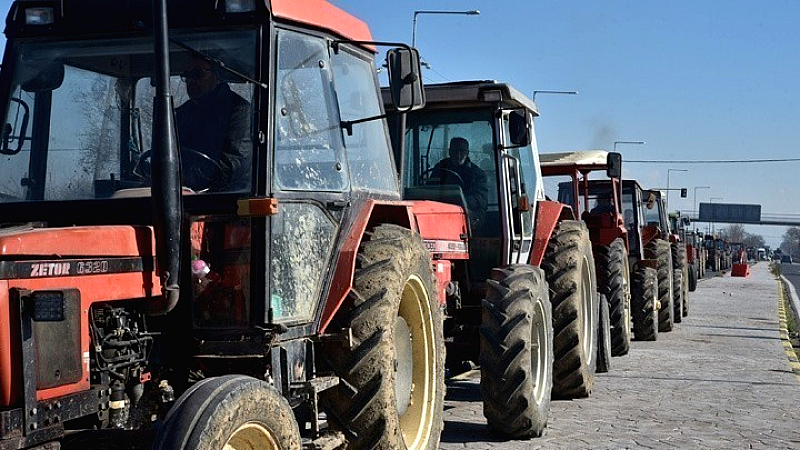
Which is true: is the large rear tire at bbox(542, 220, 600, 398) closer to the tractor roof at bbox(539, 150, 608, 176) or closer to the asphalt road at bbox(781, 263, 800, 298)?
the tractor roof at bbox(539, 150, 608, 176)

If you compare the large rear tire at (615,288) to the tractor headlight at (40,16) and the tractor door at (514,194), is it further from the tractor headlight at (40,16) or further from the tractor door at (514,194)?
the tractor headlight at (40,16)

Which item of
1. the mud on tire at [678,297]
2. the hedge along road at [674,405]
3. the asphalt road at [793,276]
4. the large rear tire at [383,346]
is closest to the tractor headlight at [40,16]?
the large rear tire at [383,346]

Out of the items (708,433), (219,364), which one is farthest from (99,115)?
(708,433)

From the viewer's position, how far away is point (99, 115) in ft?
17.9

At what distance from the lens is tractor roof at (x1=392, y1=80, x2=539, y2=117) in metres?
9.84

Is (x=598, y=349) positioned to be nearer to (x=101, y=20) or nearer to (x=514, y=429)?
(x=514, y=429)

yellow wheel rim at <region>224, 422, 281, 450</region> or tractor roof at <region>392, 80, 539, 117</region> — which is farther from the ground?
tractor roof at <region>392, 80, 539, 117</region>

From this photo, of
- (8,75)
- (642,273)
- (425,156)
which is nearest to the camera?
(8,75)

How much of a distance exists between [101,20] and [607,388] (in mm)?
7451

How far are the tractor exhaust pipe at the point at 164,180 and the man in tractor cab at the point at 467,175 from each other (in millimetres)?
5228

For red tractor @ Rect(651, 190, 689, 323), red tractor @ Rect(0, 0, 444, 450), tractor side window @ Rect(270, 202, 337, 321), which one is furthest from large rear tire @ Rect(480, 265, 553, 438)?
red tractor @ Rect(651, 190, 689, 323)

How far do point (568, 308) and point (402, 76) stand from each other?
475cm

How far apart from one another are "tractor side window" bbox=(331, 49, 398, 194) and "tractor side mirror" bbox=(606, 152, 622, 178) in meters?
9.16

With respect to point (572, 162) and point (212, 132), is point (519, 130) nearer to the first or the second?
point (212, 132)
